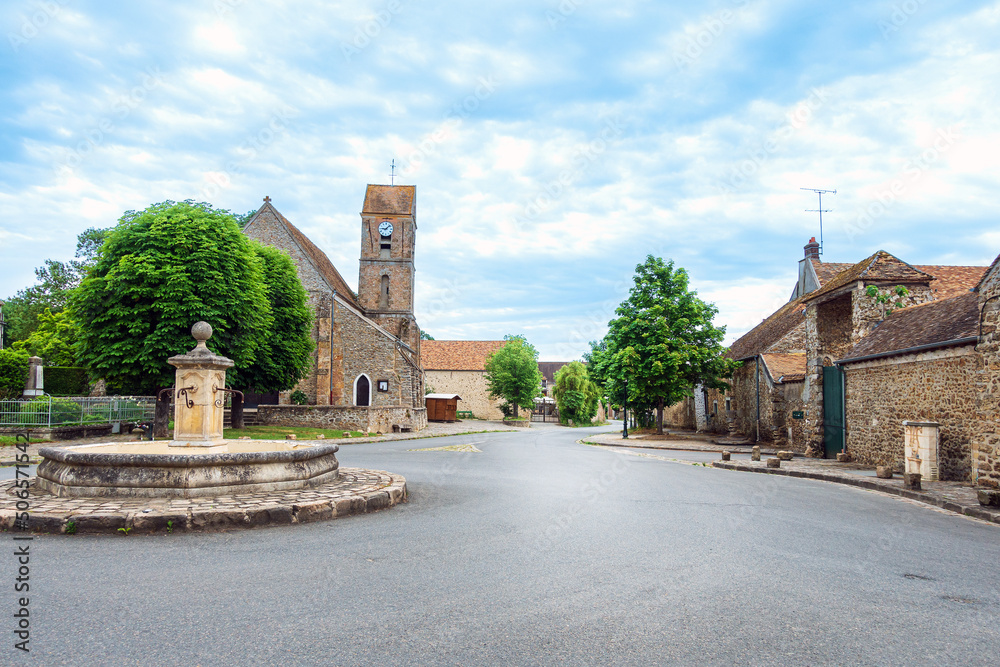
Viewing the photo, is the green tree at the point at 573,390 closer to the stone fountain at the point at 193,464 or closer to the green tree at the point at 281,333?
the green tree at the point at 281,333

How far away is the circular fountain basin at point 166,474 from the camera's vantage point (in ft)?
25.0

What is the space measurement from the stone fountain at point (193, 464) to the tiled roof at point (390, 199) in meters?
38.5

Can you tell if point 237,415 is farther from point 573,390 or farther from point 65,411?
point 573,390

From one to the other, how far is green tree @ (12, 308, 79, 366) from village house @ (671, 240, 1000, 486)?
38505 millimetres

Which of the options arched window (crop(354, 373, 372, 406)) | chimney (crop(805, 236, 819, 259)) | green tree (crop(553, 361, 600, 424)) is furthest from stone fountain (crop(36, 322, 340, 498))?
green tree (crop(553, 361, 600, 424))

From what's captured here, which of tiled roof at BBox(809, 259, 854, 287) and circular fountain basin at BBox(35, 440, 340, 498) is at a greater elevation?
tiled roof at BBox(809, 259, 854, 287)

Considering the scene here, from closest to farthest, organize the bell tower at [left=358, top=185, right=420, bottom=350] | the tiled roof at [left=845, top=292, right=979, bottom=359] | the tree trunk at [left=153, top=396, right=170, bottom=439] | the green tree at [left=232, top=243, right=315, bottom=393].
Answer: the tiled roof at [left=845, top=292, right=979, bottom=359], the tree trunk at [left=153, top=396, right=170, bottom=439], the green tree at [left=232, top=243, right=315, bottom=393], the bell tower at [left=358, top=185, right=420, bottom=350]

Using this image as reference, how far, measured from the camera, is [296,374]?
97.9ft

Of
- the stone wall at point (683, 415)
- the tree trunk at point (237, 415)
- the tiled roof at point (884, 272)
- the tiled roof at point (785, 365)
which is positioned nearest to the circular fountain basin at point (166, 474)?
the tiled roof at point (884, 272)

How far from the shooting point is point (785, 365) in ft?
91.5

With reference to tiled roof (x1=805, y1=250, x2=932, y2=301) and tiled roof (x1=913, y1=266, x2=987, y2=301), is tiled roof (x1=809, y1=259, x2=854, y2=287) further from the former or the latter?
tiled roof (x1=805, y1=250, x2=932, y2=301)

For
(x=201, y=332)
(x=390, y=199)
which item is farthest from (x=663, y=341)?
(x=390, y=199)

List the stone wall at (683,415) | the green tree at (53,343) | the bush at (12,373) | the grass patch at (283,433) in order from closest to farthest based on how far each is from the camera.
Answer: the grass patch at (283,433), the bush at (12,373), the green tree at (53,343), the stone wall at (683,415)

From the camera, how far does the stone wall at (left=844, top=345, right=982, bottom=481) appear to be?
13.1 m
